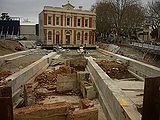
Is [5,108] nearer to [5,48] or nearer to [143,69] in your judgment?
[143,69]

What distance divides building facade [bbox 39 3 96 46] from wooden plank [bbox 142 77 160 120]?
4398 centimetres

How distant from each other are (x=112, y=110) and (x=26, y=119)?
2.57m

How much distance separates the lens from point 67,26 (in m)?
51.4

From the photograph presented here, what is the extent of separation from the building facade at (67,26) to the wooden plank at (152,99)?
43980 millimetres

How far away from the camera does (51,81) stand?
13844 millimetres

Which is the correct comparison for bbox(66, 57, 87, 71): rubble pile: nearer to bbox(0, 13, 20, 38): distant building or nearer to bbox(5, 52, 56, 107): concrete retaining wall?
bbox(5, 52, 56, 107): concrete retaining wall

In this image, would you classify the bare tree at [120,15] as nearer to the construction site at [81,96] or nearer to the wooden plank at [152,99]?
the construction site at [81,96]

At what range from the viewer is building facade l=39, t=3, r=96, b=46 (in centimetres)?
4916

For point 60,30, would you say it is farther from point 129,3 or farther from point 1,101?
point 1,101

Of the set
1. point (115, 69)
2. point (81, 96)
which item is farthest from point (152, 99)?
point (115, 69)

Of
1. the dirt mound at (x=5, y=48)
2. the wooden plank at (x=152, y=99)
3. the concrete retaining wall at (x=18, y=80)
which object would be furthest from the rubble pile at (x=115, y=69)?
the dirt mound at (x=5, y=48)

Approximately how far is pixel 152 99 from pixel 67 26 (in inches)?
1865

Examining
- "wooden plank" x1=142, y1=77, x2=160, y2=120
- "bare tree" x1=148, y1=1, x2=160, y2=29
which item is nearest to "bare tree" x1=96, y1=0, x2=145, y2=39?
"bare tree" x1=148, y1=1, x2=160, y2=29

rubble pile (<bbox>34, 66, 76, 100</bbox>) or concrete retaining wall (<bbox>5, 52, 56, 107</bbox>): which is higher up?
concrete retaining wall (<bbox>5, 52, 56, 107</bbox>)
